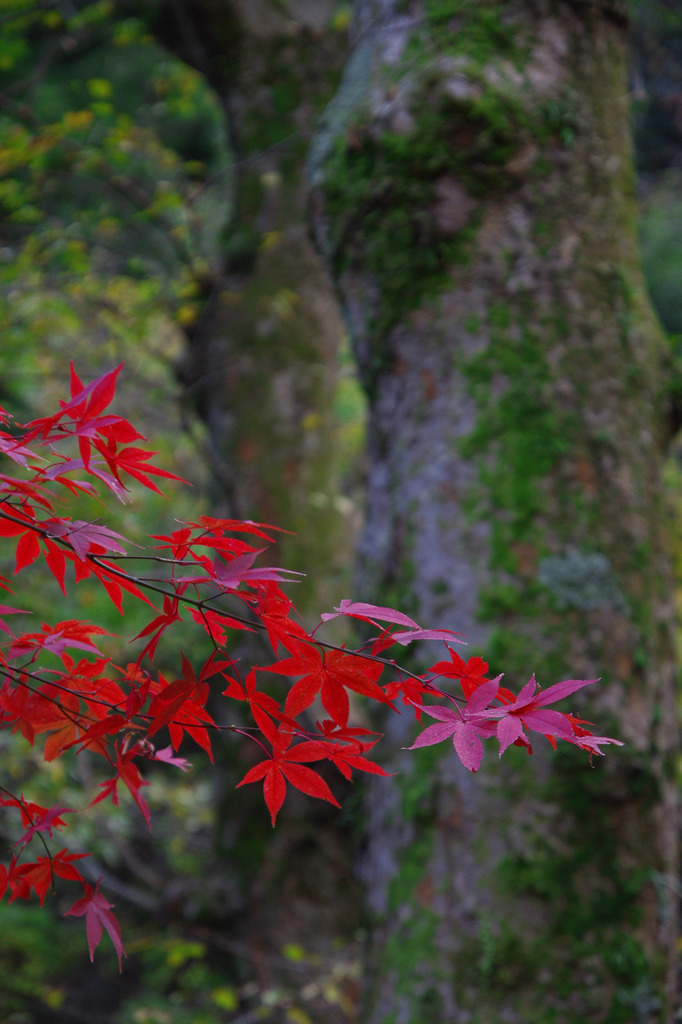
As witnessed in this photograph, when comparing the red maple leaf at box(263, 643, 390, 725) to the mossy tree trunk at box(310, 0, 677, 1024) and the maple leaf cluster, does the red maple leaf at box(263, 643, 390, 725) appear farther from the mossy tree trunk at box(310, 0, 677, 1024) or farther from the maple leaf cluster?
the mossy tree trunk at box(310, 0, 677, 1024)

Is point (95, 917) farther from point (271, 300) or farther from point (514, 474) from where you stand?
point (271, 300)

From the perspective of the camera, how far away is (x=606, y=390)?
151 centimetres

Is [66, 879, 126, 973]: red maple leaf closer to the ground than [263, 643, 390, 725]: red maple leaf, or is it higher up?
closer to the ground

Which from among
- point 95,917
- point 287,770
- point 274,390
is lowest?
point 274,390

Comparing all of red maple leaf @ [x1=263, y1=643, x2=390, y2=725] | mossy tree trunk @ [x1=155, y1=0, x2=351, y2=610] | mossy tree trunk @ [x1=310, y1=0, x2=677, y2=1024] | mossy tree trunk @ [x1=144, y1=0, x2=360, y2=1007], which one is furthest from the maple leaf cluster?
mossy tree trunk @ [x1=155, y1=0, x2=351, y2=610]

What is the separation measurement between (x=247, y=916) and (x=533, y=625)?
187 cm

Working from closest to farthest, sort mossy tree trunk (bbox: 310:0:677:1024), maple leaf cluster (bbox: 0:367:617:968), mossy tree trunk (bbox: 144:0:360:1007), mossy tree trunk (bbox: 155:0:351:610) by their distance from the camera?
1. maple leaf cluster (bbox: 0:367:617:968)
2. mossy tree trunk (bbox: 310:0:677:1024)
3. mossy tree trunk (bbox: 144:0:360:1007)
4. mossy tree trunk (bbox: 155:0:351:610)

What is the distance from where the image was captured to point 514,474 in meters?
1.45

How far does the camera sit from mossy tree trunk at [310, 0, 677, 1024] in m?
1.25

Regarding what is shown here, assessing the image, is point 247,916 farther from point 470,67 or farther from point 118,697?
point 470,67

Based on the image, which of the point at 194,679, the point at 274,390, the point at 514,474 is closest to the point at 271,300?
the point at 274,390

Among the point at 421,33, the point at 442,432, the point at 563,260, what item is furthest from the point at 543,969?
the point at 421,33

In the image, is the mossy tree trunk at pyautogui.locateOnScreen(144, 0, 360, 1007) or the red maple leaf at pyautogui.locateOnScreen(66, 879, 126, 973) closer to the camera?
the red maple leaf at pyautogui.locateOnScreen(66, 879, 126, 973)

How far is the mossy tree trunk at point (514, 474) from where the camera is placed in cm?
125
